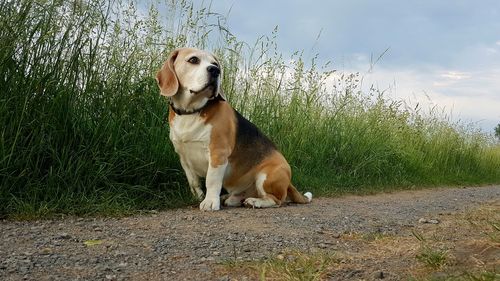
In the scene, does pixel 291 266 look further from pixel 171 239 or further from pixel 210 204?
pixel 210 204

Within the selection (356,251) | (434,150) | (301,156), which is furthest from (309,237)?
(434,150)

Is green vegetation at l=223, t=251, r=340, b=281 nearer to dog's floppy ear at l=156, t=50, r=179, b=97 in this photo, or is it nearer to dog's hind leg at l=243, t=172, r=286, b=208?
dog's hind leg at l=243, t=172, r=286, b=208

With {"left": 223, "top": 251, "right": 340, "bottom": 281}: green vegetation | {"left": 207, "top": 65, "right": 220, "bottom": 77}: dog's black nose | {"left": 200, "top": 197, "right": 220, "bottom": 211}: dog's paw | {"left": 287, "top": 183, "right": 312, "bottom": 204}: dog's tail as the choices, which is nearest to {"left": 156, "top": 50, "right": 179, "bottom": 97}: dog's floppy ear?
{"left": 207, "top": 65, "right": 220, "bottom": 77}: dog's black nose

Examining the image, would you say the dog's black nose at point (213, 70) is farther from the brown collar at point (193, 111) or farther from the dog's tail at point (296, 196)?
the dog's tail at point (296, 196)

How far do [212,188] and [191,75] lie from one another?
1015mm

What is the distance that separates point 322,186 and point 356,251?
3442mm

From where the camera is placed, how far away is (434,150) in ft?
34.1

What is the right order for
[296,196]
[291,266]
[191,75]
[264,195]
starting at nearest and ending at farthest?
[291,266] < [191,75] < [264,195] < [296,196]

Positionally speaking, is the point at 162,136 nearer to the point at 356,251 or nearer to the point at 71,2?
the point at 71,2

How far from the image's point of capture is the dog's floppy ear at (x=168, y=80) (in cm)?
460

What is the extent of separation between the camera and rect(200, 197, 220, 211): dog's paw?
4.60 meters

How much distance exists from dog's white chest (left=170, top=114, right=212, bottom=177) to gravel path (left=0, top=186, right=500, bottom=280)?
478mm

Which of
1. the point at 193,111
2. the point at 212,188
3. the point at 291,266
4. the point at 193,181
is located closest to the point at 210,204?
the point at 212,188

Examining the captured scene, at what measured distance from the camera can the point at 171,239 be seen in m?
3.32
